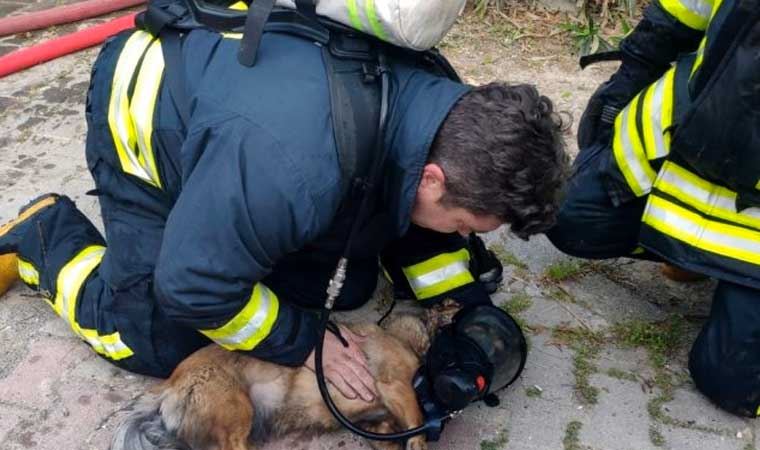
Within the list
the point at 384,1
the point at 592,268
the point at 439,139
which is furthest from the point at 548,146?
the point at 592,268

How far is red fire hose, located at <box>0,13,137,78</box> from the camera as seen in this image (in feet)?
16.9

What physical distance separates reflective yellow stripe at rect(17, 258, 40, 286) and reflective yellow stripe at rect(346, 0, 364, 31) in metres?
1.76

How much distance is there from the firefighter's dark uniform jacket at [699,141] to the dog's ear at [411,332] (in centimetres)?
87

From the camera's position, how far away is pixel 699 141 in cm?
276

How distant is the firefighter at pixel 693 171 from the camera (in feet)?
8.71

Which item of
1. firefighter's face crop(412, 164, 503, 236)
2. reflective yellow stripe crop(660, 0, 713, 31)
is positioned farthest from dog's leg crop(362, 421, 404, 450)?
reflective yellow stripe crop(660, 0, 713, 31)

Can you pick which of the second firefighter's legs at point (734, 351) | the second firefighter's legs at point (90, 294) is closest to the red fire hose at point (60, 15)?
the second firefighter's legs at point (90, 294)

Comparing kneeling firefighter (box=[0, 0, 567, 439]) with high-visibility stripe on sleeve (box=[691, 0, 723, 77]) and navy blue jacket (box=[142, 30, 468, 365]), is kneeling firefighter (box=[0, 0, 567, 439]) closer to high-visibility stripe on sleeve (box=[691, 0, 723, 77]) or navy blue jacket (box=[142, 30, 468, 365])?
navy blue jacket (box=[142, 30, 468, 365])

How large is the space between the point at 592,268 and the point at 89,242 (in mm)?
2131

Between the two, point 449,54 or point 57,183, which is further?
point 449,54

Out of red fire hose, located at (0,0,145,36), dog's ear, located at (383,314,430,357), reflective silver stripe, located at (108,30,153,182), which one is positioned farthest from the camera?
red fire hose, located at (0,0,145,36)

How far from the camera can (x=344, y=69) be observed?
95.7 inches

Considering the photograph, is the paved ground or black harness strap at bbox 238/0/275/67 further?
the paved ground

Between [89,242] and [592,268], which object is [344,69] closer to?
[89,242]
